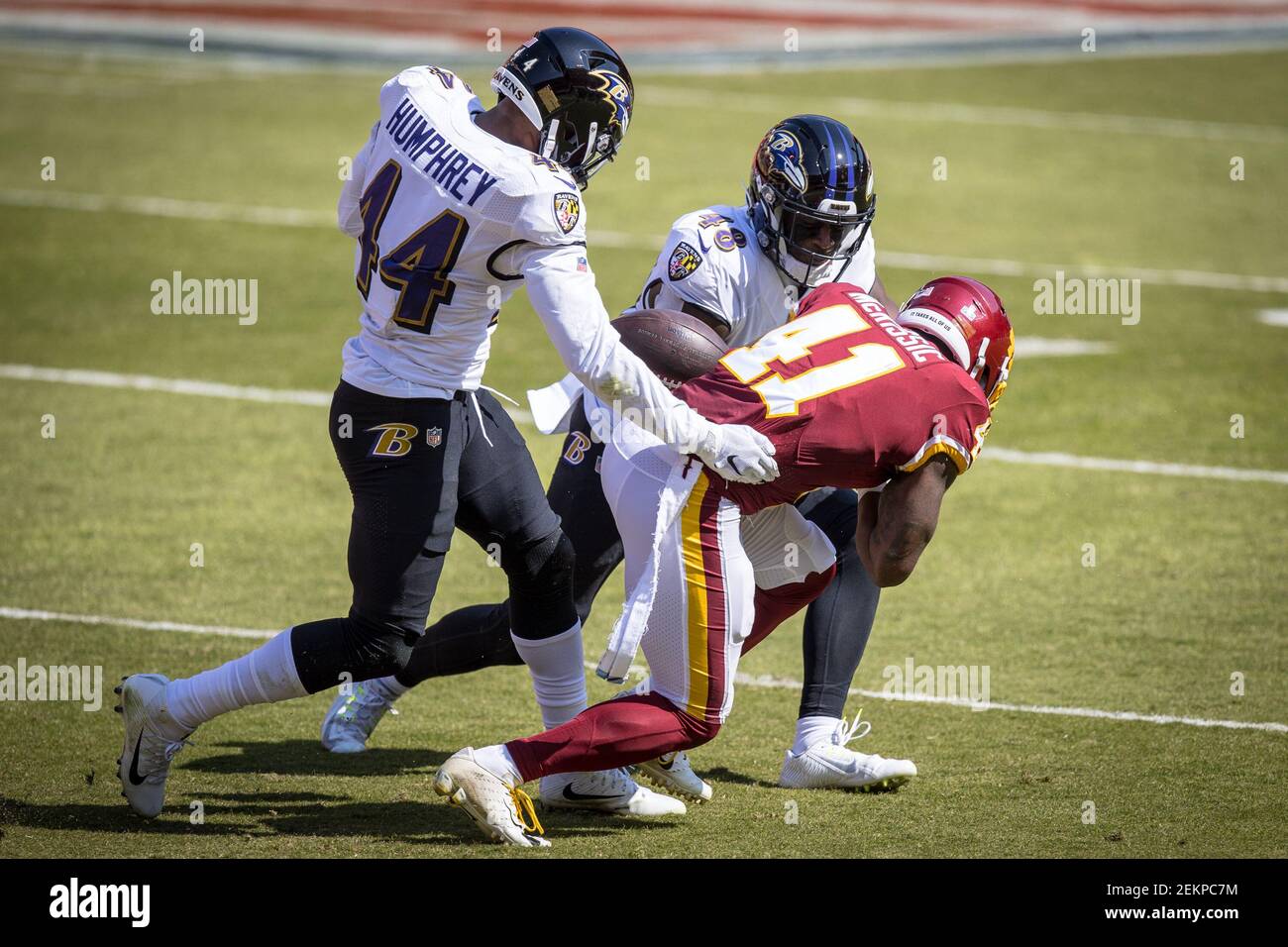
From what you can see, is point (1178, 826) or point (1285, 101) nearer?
point (1178, 826)

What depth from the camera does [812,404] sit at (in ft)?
14.3

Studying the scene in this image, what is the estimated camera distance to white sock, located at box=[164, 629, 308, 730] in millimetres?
4590

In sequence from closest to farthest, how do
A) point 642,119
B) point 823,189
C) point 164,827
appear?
point 164,827
point 823,189
point 642,119

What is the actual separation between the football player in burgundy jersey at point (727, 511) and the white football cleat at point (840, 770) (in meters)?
0.72

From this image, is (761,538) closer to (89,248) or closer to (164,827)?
(164,827)

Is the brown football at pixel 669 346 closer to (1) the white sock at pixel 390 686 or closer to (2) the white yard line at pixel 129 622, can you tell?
(1) the white sock at pixel 390 686

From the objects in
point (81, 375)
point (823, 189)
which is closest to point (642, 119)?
point (81, 375)

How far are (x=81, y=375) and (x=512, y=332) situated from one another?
269 centimetres

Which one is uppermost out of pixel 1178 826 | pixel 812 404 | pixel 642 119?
pixel 642 119

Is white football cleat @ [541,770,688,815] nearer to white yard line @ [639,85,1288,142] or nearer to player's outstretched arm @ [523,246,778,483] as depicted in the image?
player's outstretched arm @ [523,246,778,483]

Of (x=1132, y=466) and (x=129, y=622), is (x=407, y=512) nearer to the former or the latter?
(x=129, y=622)

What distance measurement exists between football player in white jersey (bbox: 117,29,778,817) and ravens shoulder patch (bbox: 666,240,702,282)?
2.11ft

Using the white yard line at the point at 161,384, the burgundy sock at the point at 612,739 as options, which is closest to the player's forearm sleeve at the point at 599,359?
the burgundy sock at the point at 612,739

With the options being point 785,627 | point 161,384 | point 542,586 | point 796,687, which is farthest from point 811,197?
point 161,384
